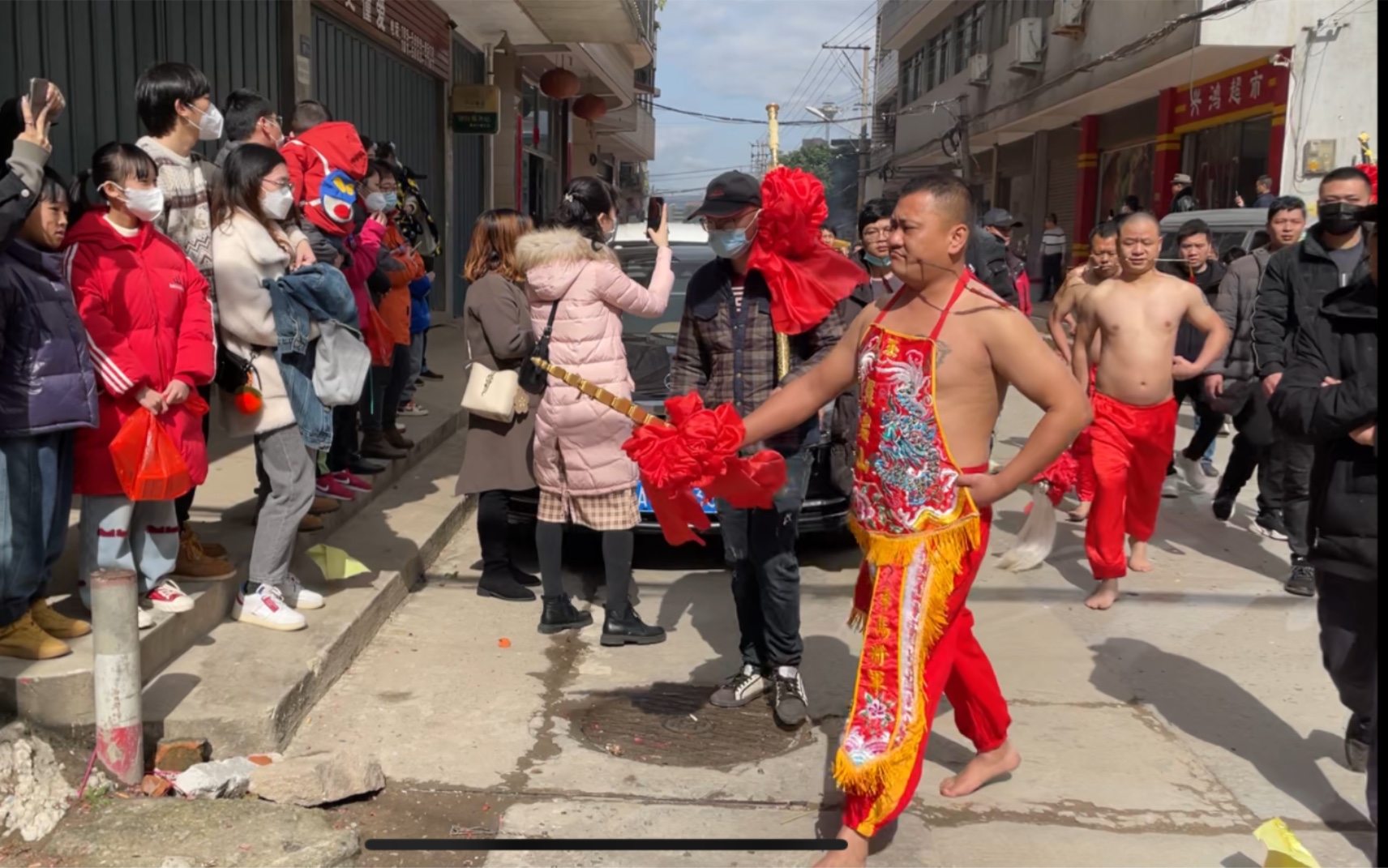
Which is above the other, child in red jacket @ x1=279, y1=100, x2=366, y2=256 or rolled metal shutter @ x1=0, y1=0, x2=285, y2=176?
rolled metal shutter @ x1=0, y1=0, x2=285, y2=176

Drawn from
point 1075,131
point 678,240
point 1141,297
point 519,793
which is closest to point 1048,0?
point 1075,131

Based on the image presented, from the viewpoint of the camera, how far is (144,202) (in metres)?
3.93

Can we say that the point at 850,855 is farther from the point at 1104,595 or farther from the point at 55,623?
the point at 1104,595

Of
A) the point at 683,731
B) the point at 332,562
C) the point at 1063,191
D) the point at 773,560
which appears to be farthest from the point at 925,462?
the point at 1063,191

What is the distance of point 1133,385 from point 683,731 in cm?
290

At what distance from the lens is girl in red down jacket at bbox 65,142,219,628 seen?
3.89m

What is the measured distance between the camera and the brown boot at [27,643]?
369cm

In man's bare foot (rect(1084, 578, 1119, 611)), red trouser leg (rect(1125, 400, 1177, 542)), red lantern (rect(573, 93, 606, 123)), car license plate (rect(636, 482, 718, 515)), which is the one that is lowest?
man's bare foot (rect(1084, 578, 1119, 611))

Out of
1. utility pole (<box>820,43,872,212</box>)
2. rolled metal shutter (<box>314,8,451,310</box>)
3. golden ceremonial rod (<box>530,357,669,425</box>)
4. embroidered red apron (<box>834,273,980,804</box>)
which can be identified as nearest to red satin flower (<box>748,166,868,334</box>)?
golden ceremonial rod (<box>530,357,669,425</box>)

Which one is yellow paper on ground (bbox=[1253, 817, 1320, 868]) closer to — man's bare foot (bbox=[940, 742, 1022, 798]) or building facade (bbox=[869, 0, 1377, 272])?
man's bare foot (bbox=[940, 742, 1022, 798])

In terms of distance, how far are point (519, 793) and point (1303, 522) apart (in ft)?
13.3

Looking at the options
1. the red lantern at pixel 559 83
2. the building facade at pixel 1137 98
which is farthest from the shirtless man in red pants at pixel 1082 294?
the red lantern at pixel 559 83

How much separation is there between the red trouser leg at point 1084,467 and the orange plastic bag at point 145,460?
408 centimetres

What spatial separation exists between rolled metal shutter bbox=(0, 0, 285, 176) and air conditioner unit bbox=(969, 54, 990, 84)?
26.4 m
